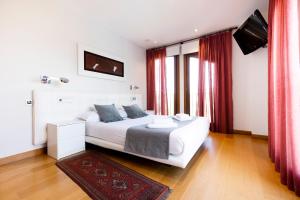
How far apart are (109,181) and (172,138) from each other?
904mm

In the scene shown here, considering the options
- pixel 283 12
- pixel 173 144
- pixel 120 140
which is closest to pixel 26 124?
pixel 120 140

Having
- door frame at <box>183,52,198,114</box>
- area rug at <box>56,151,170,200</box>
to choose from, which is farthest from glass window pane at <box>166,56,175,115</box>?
area rug at <box>56,151,170,200</box>

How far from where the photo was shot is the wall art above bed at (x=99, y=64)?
3259mm

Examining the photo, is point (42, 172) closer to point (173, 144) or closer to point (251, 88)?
point (173, 144)

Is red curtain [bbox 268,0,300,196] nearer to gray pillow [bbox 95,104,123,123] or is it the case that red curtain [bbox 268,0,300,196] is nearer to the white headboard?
gray pillow [bbox 95,104,123,123]

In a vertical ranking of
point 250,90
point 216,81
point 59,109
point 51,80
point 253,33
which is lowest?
point 59,109

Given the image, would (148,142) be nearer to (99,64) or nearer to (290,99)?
(290,99)

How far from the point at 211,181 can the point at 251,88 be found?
2939mm

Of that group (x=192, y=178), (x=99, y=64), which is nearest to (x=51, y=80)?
(x=99, y=64)

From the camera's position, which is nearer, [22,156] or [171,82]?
[22,156]

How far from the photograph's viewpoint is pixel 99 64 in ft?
11.9

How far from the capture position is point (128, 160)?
7.64ft

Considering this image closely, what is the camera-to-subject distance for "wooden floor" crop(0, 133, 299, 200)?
4.86 ft

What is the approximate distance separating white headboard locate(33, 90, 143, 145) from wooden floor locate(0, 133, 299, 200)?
1.67 feet
